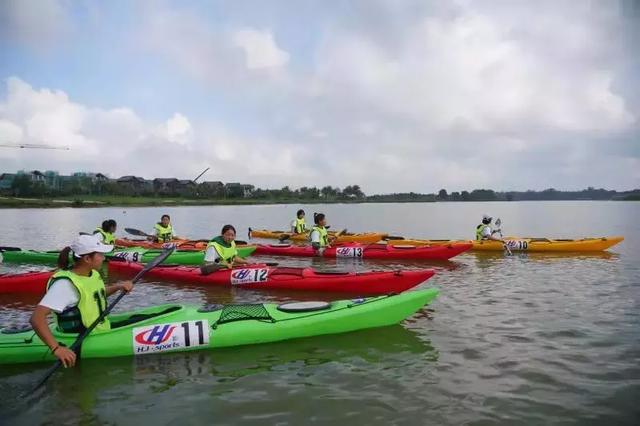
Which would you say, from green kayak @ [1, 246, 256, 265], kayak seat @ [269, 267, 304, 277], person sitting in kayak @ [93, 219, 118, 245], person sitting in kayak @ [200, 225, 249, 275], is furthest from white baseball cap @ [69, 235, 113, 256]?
green kayak @ [1, 246, 256, 265]

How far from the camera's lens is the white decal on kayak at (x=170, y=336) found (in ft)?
19.6

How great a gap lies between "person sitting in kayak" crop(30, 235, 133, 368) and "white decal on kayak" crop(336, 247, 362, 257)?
32.9ft

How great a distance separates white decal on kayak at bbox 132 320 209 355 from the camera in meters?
5.97

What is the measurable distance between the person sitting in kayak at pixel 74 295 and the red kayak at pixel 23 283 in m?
5.24

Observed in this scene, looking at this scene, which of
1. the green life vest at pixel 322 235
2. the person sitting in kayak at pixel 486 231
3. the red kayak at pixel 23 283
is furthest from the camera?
the person sitting in kayak at pixel 486 231

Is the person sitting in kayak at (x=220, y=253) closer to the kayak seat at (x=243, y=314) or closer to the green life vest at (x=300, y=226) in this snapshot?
the kayak seat at (x=243, y=314)

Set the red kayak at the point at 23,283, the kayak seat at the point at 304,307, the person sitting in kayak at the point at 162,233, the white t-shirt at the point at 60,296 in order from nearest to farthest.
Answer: the white t-shirt at the point at 60,296 → the kayak seat at the point at 304,307 → the red kayak at the point at 23,283 → the person sitting in kayak at the point at 162,233

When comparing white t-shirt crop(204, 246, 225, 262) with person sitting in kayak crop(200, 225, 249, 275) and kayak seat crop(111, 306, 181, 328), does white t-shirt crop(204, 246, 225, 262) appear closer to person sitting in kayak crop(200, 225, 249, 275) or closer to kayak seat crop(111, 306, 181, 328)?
person sitting in kayak crop(200, 225, 249, 275)

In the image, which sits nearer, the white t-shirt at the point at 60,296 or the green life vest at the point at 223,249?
the white t-shirt at the point at 60,296

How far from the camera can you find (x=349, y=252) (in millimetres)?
15148

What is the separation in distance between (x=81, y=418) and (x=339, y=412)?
2.52 meters

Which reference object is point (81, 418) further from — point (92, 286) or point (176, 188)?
point (176, 188)

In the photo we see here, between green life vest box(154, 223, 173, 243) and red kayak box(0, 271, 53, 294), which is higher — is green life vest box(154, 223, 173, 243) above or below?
above

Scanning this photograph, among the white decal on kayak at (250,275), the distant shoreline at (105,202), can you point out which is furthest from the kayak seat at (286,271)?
the distant shoreline at (105,202)
